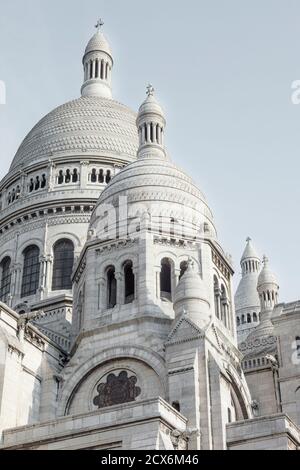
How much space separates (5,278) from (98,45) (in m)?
24.1

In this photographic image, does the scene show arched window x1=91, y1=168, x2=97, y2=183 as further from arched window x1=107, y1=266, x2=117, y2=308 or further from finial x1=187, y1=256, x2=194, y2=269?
finial x1=187, y1=256, x2=194, y2=269

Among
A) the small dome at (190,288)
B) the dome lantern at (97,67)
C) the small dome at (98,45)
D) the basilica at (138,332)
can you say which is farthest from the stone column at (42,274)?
the small dome at (98,45)

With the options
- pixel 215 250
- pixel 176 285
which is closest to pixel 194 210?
pixel 215 250

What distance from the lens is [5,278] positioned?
56.2 metres

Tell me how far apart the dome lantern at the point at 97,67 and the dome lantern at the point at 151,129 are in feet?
65.1

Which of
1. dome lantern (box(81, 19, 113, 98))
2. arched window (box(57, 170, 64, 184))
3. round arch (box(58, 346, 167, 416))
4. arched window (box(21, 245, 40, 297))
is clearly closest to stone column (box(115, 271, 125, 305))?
round arch (box(58, 346, 167, 416))

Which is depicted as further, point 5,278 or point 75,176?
point 75,176

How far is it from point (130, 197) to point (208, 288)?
20.3 feet

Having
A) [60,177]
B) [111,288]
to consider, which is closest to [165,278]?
[111,288]

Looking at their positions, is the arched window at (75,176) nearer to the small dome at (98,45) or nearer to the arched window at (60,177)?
the arched window at (60,177)

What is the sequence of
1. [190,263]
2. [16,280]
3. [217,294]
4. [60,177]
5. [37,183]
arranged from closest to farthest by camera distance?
[190,263], [217,294], [16,280], [60,177], [37,183]

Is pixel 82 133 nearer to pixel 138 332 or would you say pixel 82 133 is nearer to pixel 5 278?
pixel 5 278

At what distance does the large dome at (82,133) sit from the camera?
195ft

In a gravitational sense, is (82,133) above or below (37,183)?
above
